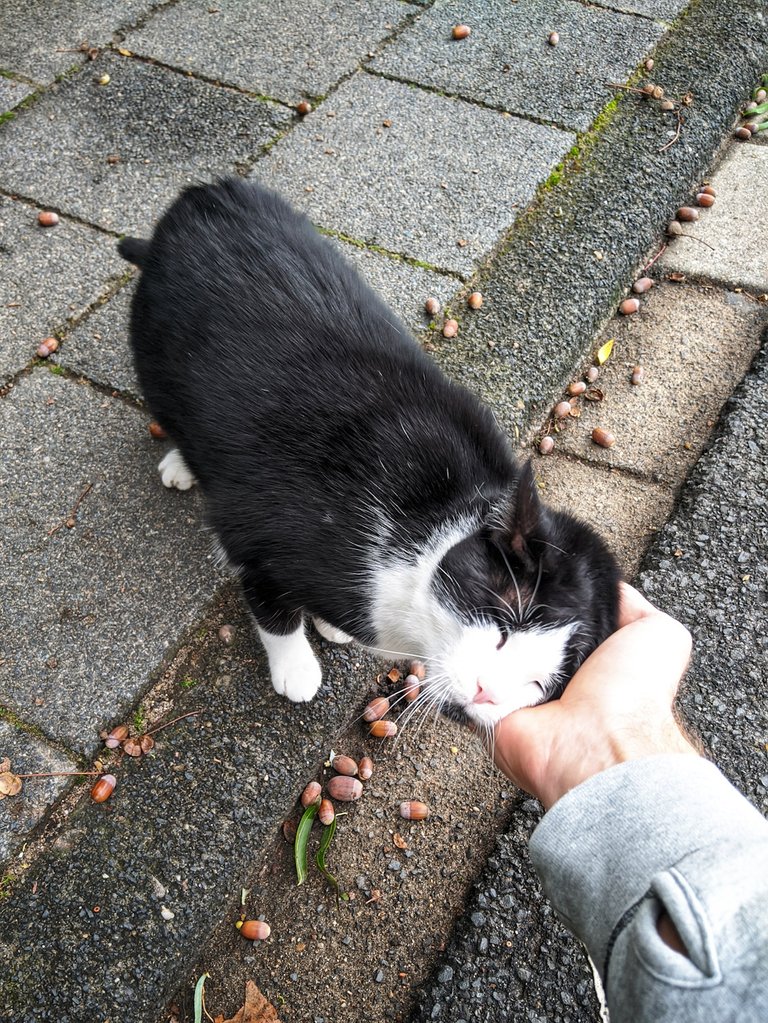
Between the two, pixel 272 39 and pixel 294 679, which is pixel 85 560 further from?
pixel 272 39

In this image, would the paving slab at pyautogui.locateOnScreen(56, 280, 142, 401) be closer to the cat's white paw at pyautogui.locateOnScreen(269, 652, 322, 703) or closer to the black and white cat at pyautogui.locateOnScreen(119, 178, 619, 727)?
the black and white cat at pyautogui.locateOnScreen(119, 178, 619, 727)

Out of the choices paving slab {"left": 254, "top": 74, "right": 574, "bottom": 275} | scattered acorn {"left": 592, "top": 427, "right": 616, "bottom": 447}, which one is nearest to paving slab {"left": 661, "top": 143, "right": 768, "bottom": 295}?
paving slab {"left": 254, "top": 74, "right": 574, "bottom": 275}

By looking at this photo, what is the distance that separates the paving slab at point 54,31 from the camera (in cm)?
338

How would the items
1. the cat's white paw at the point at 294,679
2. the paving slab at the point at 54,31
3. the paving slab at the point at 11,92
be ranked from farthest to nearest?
1. the paving slab at the point at 54,31
2. the paving slab at the point at 11,92
3. the cat's white paw at the point at 294,679

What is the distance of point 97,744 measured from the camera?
1850 millimetres

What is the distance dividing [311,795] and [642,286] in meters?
2.15

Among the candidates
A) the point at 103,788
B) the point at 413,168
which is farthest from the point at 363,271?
the point at 103,788

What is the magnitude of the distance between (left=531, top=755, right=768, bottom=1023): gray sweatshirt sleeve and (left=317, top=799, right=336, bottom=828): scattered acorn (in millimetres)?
735

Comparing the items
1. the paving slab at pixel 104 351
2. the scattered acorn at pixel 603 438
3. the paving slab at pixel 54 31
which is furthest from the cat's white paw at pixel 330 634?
the paving slab at pixel 54 31

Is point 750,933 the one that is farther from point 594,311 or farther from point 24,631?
point 594,311

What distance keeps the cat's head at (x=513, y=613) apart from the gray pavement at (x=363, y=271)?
1.58ft


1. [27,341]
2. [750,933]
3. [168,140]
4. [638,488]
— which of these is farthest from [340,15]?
[750,933]

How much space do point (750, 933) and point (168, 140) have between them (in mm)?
3132

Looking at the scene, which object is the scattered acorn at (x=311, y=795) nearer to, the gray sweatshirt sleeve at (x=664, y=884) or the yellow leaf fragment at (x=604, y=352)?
the gray sweatshirt sleeve at (x=664, y=884)
